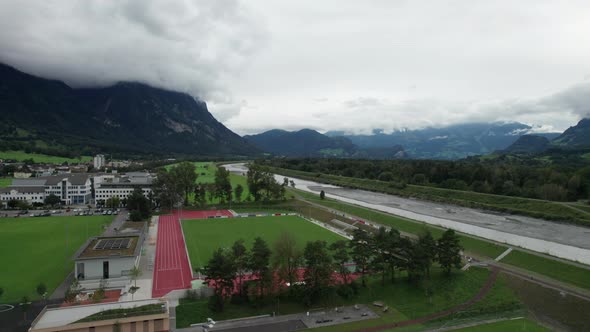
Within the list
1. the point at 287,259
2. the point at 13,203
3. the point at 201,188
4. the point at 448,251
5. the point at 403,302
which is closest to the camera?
the point at 287,259

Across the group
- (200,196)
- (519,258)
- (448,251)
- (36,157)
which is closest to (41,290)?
(448,251)

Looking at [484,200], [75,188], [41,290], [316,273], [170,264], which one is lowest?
[170,264]

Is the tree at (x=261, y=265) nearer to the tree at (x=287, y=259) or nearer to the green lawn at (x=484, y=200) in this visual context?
the tree at (x=287, y=259)

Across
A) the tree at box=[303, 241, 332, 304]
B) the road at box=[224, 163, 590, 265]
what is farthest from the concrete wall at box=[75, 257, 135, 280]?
the road at box=[224, 163, 590, 265]

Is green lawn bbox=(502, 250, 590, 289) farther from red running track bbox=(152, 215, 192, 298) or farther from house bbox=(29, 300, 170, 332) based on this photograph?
house bbox=(29, 300, 170, 332)

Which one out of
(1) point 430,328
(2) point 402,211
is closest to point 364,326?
(1) point 430,328

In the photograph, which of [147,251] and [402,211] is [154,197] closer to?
[147,251]

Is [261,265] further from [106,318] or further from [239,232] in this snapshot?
[239,232]
